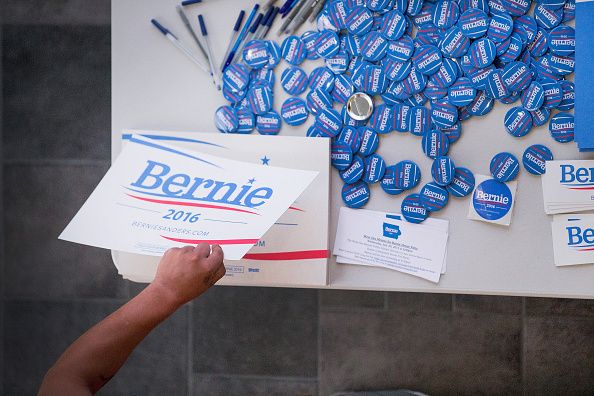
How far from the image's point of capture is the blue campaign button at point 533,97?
87 centimetres

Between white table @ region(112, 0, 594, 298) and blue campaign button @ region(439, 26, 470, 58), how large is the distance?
12 centimetres

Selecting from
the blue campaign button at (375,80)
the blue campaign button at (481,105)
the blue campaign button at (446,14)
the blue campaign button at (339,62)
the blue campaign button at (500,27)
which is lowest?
the blue campaign button at (481,105)

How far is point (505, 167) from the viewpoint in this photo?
34.5 inches

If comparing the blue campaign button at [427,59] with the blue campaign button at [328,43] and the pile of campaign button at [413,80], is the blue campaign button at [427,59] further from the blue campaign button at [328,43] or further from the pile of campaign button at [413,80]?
the blue campaign button at [328,43]

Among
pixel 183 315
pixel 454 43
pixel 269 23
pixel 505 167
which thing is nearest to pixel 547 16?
pixel 454 43

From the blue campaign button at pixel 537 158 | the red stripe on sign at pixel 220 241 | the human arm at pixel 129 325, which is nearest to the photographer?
the human arm at pixel 129 325

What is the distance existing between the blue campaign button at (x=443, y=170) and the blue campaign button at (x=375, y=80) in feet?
0.50

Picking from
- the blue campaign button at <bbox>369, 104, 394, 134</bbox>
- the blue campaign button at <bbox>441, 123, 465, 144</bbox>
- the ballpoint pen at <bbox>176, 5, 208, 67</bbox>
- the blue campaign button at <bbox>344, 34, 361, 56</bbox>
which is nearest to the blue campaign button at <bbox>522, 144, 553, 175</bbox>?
the blue campaign button at <bbox>441, 123, 465, 144</bbox>

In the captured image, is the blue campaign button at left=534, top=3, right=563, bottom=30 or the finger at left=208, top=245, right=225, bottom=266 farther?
the blue campaign button at left=534, top=3, right=563, bottom=30

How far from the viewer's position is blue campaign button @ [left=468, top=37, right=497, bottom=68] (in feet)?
2.87

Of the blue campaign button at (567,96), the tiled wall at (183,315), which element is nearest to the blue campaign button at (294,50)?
the blue campaign button at (567,96)

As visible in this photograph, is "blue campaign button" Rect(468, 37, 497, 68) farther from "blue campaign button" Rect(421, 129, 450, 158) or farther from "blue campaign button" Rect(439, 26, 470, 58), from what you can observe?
"blue campaign button" Rect(421, 129, 450, 158)

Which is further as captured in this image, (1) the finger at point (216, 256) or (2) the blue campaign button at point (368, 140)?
(2) the blue campaign button at point (368, 140)

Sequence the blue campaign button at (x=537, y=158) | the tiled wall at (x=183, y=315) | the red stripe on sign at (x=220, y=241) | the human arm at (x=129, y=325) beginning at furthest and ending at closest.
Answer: the tiled wall at (x=183, y=315) < the blue campaign button at (x=537, y=158) < the red stripe on sign at (x=220, y=241) < the human arm at (x=129, y=325)
